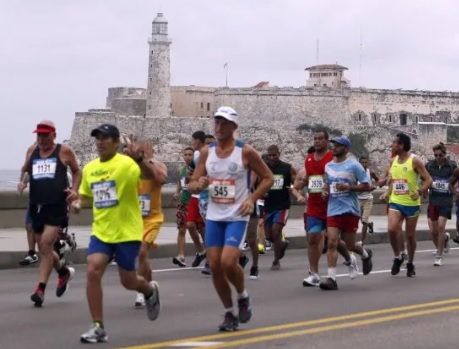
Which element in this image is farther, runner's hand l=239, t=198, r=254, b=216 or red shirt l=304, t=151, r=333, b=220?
red shirt l=304, t=151, r=333, b=220

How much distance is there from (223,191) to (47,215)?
253cm

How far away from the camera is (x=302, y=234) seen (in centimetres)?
2417

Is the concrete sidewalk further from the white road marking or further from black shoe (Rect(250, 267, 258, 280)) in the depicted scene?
the white road marking

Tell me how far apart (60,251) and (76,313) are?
7.78 ft

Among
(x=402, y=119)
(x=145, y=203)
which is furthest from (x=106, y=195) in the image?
(x=402, y=119)

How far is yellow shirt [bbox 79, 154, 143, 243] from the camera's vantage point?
10.9 m

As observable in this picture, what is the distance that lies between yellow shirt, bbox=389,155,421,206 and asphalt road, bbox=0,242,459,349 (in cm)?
89

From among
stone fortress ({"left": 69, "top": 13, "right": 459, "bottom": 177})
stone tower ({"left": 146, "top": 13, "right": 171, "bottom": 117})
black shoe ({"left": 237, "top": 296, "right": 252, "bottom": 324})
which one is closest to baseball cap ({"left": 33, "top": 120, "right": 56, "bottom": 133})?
black shoe ({"left": 237, "top": 296, "right": 252, "bottom": 324})

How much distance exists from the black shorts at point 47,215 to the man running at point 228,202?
2126mm

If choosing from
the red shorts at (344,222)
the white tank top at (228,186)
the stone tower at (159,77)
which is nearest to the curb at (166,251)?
the red shorts at (344,222)

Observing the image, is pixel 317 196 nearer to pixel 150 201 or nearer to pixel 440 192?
pixel 150 201

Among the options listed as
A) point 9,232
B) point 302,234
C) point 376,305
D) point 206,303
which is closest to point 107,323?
point 206,303

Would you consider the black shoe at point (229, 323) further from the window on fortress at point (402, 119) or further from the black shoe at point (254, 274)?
the window on fortress at point (402, 119)

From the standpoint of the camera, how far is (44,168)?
13.4 metres
